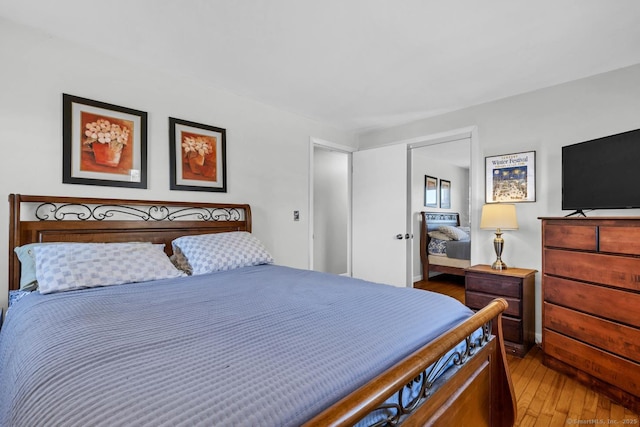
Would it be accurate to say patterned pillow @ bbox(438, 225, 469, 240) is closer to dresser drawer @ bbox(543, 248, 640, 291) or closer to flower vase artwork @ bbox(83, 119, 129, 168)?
dresser drawer @ bbox(543, 248, 640, 291)

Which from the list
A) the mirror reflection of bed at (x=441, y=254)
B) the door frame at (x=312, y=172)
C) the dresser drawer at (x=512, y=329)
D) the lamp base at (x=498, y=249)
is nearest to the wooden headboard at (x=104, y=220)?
the door frame at (x=312, y=172)

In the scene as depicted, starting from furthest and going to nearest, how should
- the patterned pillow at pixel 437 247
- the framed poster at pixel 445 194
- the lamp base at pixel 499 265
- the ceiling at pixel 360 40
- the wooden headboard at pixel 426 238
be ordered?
the framed poster at pixel 445 194 < the wooden headboard at pixel 426 238 < the patterned pillow at pixel 437 247 < the lamp base at pixel 499 265 < the ceiling at pixel 360 40

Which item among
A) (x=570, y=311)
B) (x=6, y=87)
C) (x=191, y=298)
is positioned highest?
(x=6, y=87)

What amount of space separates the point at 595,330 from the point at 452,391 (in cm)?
161

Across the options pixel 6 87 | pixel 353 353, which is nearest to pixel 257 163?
pixel 6 87

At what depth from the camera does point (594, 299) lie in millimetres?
2006

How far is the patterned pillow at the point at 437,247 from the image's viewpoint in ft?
16.8

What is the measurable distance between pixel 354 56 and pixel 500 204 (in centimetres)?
184

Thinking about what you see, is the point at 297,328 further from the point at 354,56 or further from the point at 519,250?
the point at 519,250

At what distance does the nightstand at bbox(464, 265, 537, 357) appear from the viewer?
252cm

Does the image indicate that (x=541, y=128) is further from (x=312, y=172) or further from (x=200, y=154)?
(x=200, y=154)

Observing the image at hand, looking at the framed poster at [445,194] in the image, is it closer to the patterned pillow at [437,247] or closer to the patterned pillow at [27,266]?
the patterned pillow at [437,247]

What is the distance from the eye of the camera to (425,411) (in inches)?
37.4

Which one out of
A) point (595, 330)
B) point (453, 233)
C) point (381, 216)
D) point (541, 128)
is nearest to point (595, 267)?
point (595, 330)
